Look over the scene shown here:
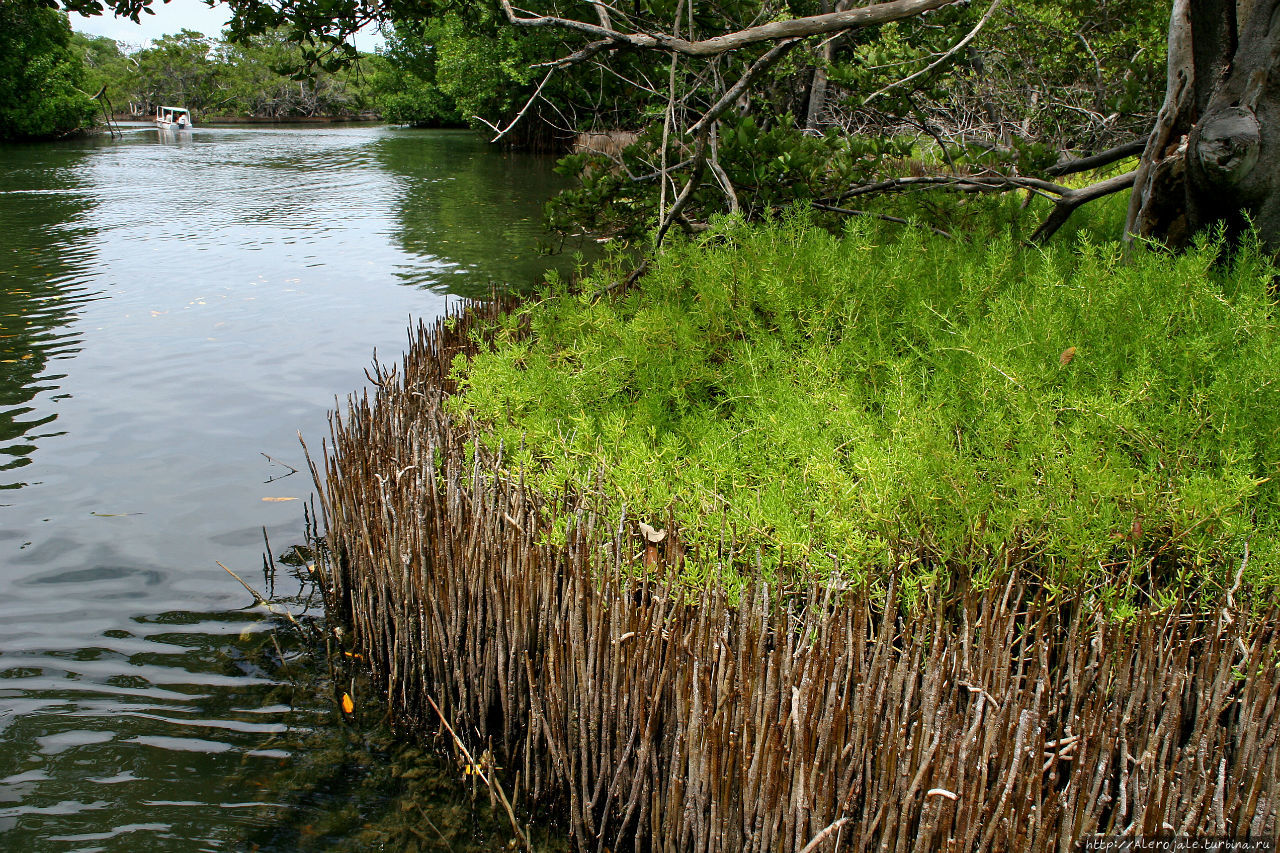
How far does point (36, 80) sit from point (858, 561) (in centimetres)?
5062

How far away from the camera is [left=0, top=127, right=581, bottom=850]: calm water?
3.40 m

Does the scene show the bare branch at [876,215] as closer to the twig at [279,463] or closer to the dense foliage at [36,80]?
the twig at [279,463]

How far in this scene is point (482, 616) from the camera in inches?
128

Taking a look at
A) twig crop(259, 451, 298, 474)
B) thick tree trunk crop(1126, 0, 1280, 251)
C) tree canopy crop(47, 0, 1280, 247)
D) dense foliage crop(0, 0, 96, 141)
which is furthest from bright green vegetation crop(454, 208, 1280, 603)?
dense foliage crop(0, 0, 96, 141)

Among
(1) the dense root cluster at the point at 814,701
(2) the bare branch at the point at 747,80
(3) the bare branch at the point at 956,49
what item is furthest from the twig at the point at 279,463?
(3) the bare branch at the point at 956,49

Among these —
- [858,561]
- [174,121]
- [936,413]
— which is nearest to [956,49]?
[936,413]

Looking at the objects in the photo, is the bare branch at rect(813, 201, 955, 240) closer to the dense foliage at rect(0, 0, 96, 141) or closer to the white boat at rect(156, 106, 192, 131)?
the dense foliage at rect(0, 0, 96, 141)

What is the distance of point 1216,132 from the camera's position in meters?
4.63

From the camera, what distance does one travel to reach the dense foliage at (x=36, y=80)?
39.9 m

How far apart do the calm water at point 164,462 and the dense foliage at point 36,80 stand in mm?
27547

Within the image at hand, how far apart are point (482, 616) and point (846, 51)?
19.6 m

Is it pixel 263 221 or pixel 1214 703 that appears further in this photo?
pixel 263 221

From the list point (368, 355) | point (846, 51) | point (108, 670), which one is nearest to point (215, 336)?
point (368, 355)

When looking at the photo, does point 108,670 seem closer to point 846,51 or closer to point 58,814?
point 58,814
